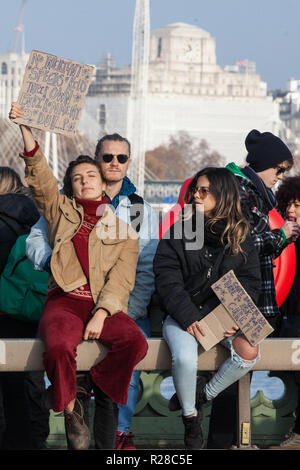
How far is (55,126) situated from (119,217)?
1.41 feet

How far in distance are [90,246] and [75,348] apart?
384mm

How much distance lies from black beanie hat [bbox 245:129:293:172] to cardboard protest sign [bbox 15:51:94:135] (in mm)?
783

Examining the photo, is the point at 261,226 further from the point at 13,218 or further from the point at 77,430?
the point at 77,430

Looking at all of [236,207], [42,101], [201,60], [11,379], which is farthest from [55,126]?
[201,60]

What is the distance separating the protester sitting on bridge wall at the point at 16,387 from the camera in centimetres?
424

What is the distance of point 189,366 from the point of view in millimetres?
3801

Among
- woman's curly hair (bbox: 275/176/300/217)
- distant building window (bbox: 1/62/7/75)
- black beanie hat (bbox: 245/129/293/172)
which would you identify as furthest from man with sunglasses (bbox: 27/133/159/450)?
distant building window (bbox: 1/62/7/75)

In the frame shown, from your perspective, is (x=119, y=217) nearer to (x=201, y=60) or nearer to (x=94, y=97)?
(x=94, y=97)

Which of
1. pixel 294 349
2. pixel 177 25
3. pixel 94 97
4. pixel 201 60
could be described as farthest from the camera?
pixel 177 25

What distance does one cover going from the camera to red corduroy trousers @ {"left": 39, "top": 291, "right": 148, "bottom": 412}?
3.64 m

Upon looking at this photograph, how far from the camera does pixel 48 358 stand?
366 centimetres

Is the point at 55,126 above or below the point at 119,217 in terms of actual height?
above

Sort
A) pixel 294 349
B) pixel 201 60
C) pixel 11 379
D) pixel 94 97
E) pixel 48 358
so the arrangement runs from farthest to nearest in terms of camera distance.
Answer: pixel 201 60 → pixel 94 97 → pixel 11 379 → pixel 294 349 → pixel 48 358

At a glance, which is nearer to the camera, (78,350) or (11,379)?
(78,350)
